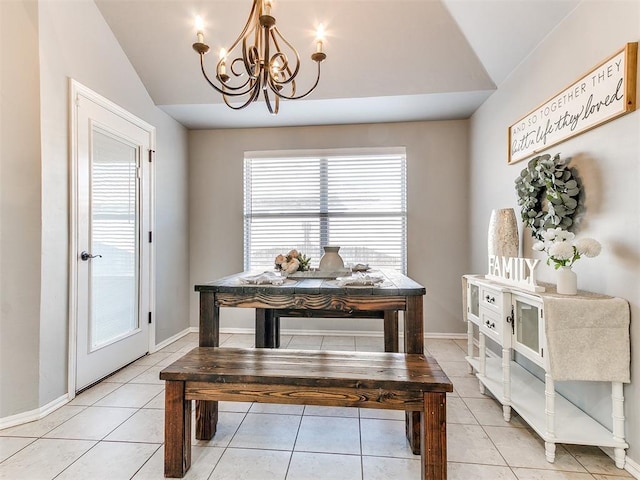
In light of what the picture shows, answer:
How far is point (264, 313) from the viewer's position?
2490mm

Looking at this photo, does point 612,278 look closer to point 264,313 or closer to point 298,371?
point 298,371

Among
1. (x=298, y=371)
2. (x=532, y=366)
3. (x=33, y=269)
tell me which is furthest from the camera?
(x=532, y=366)

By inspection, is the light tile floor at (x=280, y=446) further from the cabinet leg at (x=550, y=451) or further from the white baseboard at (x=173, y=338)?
the white baseboard at (x=173, y=338)

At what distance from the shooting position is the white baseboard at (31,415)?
1865 mm

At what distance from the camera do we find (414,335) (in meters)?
1.67

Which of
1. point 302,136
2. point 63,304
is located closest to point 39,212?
point 63,304

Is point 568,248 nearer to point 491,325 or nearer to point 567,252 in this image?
point 567,252

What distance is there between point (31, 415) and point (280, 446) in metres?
1.57

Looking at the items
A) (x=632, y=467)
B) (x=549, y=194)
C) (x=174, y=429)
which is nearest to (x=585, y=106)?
(x=549, y=194)

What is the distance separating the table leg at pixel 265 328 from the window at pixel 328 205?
1185 millimetres

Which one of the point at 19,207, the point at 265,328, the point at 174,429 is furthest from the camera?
the point at 265,328

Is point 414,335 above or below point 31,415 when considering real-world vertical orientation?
above

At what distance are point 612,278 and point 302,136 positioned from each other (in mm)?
3080

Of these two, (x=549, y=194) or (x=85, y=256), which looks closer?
(x=549, y=194)
